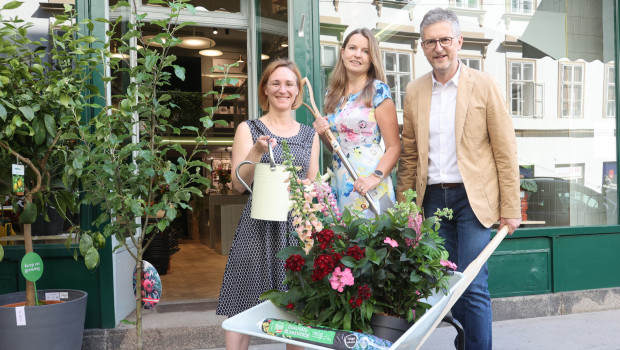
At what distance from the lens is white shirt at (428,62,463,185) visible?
248 cm

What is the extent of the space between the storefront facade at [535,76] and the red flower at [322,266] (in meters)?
2.62

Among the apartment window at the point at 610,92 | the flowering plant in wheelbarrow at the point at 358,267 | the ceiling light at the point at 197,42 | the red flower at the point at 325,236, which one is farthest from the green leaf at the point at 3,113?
the ceiling light at the point at 197,42

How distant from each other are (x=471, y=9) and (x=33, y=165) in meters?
3.77

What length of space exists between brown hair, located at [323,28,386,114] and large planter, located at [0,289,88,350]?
1715 mm

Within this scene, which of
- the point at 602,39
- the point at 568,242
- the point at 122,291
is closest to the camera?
the point at 122,291

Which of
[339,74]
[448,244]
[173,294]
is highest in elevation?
[339,74]

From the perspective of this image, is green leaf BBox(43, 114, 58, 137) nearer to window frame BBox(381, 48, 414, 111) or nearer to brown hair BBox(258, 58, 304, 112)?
brown hair BBox(258, 58, 304, 112)

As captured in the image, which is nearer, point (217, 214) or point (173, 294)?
point (173, 294)

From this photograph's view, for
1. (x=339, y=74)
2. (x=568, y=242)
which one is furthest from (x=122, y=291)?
(x=568, y=242)

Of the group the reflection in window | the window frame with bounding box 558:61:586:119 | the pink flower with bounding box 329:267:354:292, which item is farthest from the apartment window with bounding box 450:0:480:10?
the pink flower with bounding box 329:267:354:292

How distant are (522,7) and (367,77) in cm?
291

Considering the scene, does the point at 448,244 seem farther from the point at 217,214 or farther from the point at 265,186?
the point at 217,214

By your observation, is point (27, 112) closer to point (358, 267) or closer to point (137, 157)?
point (137, 157)

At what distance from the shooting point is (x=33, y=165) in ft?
8.63
